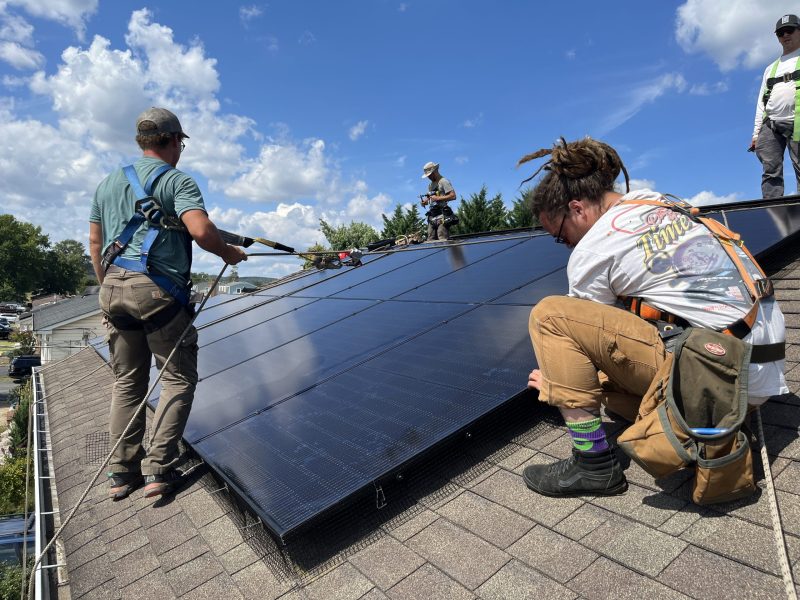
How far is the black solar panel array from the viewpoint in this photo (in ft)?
6.95

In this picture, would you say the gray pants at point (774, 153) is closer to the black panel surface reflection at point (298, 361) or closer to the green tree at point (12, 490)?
the black panel surface reflection at point (298, 361)

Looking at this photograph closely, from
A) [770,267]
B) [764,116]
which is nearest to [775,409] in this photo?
[770,267]

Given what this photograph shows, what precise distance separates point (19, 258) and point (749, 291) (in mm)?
108229

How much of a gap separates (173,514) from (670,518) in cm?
220

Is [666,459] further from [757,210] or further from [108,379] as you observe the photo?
[108,379]

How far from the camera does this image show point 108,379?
689 centimetres

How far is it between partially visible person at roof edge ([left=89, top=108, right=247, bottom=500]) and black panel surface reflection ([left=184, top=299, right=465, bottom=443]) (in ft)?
0.79

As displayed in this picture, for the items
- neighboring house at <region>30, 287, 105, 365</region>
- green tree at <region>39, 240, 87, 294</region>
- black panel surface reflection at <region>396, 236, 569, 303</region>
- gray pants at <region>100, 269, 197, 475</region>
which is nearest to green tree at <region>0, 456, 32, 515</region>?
gray pants at <region>100, 269, 197, 475</region>

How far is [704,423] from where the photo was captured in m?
1.68

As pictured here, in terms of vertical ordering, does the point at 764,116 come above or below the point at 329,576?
above

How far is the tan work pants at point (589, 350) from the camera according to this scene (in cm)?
189

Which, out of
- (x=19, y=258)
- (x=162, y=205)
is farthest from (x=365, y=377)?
(x=19, y=258)

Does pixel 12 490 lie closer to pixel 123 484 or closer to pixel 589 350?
pixel 123 484

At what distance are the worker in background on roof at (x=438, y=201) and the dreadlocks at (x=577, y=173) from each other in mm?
7210
